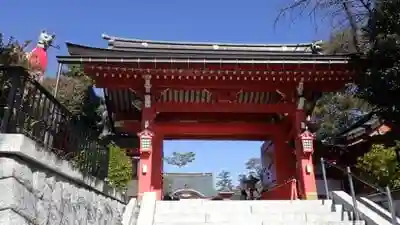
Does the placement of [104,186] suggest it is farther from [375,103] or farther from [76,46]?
[375,103]

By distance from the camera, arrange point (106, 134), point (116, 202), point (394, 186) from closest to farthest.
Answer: point (116, 202) < point (394, 186) < point (106, 134)

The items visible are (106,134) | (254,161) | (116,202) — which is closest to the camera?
(116,202)

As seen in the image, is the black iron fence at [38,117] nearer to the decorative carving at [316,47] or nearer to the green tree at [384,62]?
the green tree at [384,62]

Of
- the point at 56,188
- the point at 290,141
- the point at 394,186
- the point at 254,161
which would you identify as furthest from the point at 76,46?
the point at 254,161

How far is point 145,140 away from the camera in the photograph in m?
8.34

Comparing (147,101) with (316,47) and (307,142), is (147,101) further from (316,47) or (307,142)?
(316,47)

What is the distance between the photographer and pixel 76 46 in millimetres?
7957

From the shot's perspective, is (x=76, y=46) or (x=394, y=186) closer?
(x=394, y=186)

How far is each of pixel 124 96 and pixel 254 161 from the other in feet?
160

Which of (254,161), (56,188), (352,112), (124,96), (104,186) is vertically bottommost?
(56,188)

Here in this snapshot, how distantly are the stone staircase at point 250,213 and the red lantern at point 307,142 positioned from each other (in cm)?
185

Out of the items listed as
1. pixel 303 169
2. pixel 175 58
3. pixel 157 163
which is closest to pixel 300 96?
pixel 303 169

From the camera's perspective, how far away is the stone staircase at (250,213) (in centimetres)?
578

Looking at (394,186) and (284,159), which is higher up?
(284,159)
